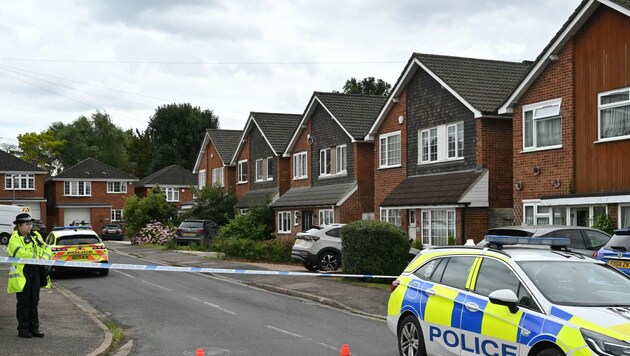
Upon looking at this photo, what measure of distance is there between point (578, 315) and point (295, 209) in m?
31.0

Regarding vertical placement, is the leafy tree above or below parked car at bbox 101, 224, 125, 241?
above

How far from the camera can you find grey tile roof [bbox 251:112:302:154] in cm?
4308

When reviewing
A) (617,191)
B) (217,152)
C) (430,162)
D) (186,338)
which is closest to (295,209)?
(430,162)

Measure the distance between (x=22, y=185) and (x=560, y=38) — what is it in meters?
60.2

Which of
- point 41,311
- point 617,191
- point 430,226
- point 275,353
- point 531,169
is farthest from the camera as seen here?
point 430,226

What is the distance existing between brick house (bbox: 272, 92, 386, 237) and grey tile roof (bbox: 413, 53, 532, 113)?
20.9 ft

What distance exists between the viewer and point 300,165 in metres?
40.2

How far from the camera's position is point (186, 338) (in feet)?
39.7

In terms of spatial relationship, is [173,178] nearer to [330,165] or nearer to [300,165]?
[300,165]

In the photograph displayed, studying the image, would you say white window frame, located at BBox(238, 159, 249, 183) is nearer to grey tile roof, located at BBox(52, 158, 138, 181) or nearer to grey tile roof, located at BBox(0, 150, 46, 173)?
grey tile roof, located at BBox(0, 150, 46, 173)

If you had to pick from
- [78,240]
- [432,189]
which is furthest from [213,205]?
[78,240]

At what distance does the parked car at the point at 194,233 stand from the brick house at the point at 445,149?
1086 centimetres

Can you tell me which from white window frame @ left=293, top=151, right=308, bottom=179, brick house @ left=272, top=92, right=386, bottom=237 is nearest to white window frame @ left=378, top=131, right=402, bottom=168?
brick house @ left=272, top=92, right=386, bottom=237

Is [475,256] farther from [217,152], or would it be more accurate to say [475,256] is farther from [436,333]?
[217,152]
